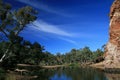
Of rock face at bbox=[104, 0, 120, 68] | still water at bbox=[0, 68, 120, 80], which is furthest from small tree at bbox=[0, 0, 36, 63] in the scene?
rock face at bbox=[104, 0, 120, 68]

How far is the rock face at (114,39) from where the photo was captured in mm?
100287

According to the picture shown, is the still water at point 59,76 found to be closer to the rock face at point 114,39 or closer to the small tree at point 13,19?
the small tree at point 13,19

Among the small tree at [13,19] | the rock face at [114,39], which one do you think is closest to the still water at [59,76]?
the small tree at [13,19]

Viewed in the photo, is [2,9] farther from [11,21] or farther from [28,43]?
[28,43]

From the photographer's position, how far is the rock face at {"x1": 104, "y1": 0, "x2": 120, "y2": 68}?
100 metres

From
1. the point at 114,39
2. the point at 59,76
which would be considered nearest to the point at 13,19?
the point at 59,76

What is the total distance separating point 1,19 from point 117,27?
70.0m

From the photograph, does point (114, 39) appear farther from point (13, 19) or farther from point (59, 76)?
point (13, 19)

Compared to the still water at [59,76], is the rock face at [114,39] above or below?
above

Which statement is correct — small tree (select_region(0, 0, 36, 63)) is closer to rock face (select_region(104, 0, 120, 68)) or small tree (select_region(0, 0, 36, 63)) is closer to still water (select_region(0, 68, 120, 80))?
still water (select_region(0, 68, 120, 80))

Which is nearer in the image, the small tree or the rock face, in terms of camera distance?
the small tree

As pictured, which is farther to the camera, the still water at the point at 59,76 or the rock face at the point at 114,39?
the rock face at the point at 114,39

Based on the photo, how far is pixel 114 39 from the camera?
10575 centimetres

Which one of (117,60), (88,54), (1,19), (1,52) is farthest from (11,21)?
(88,54)
